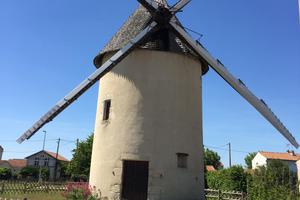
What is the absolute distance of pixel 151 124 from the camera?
44.7ft

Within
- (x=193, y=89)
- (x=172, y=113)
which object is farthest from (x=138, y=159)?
(x=193, y=89)

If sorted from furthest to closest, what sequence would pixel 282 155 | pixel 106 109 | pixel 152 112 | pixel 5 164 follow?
1. pixel 5 164
2. pixel 282 155
3. pixel 106 109
4. pixel 152 112

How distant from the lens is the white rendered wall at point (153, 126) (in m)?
13.4

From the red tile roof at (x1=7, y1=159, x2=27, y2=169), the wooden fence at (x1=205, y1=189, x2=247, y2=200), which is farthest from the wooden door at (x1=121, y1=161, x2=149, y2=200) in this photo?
the red tile roof at (x1=7, y1=159, x2=27, y2=169)

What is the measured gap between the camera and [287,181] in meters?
13.5

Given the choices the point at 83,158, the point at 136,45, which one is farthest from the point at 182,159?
the point at 83,158

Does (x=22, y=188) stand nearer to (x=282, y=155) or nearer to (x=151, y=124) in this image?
(x=151, y=124)

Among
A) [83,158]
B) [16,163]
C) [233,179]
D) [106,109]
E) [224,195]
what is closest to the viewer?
[106,109]

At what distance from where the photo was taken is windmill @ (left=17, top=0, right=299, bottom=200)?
13375 mm

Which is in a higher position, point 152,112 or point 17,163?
point 17,163

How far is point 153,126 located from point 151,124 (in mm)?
111

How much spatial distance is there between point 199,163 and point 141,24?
21.4ft

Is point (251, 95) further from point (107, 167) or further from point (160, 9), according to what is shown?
point (107, 167)

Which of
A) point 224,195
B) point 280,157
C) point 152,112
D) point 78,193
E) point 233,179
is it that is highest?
point 280,157
